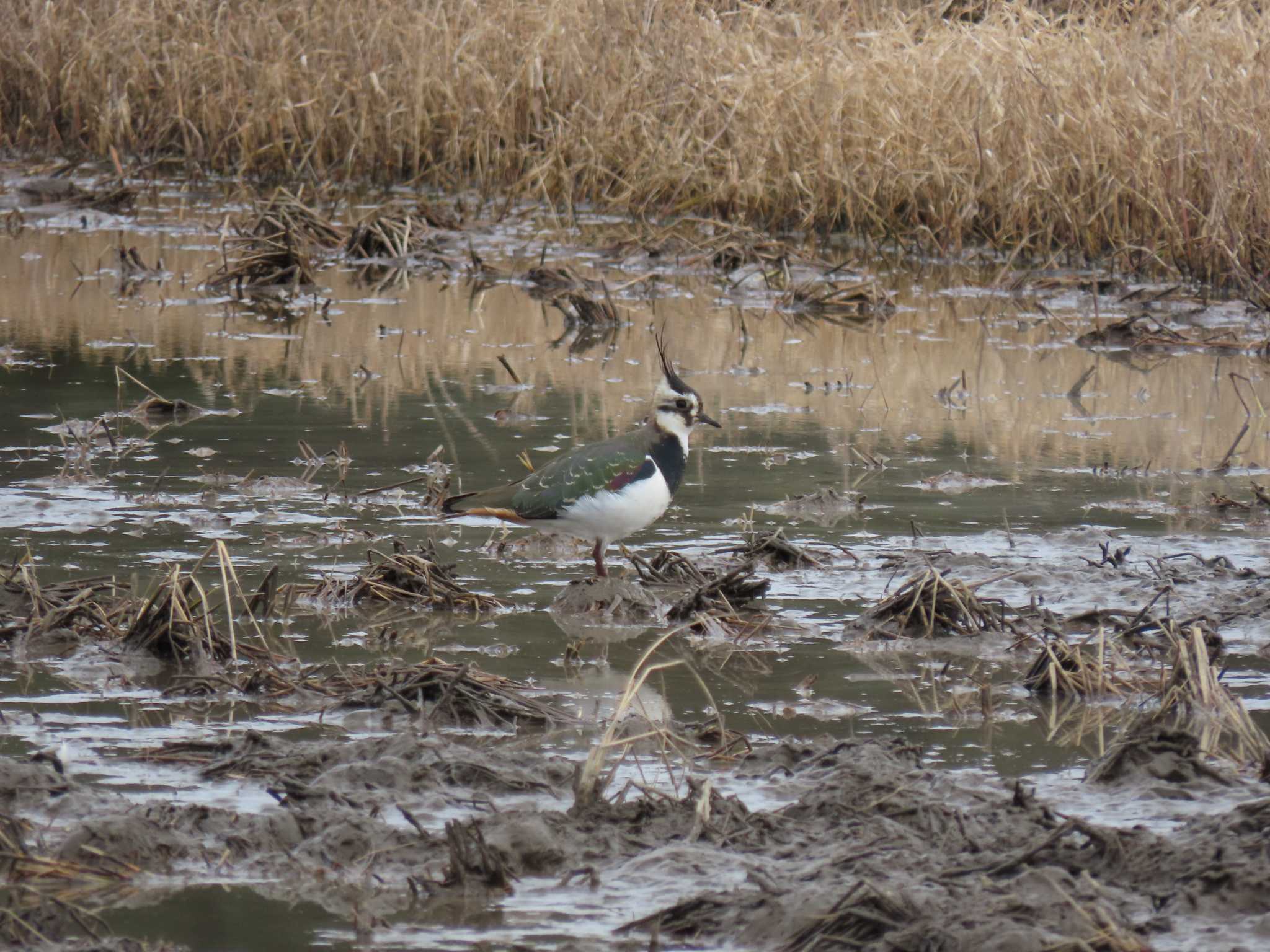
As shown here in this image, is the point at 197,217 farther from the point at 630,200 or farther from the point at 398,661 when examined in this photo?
the point at 398,661

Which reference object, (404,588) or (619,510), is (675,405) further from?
(404,588)

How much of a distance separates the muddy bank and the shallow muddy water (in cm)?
5

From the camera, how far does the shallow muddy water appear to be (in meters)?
4.59

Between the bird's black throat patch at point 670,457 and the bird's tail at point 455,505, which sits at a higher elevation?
the bird's black throat patch at point 670,457

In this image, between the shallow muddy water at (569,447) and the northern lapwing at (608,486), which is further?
the northern lapwing at (608,486)

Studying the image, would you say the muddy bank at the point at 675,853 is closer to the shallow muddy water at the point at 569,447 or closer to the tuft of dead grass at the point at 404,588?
the shallow muddy water at the point at 569,447

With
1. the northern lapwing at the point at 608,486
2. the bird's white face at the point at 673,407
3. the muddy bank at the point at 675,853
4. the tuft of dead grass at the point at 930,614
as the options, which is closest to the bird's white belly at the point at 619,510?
the northern lapwing at the point at 608,486

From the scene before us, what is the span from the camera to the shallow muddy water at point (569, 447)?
4.59 m

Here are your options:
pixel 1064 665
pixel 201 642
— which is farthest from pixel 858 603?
pixel 201 642

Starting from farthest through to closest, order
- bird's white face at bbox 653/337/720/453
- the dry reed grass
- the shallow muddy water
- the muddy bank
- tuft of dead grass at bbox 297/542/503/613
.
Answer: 1. the dry reed grass
2. bird's white face at bbox 653/337/720/453
3. tuft of dead grass at bbox 297/542/503/613
4. the shallow muddy water
5. the muddy bank

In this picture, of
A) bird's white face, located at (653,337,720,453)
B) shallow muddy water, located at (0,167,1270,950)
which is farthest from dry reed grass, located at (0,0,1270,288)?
bird's white face, located at (653,337,720,453)

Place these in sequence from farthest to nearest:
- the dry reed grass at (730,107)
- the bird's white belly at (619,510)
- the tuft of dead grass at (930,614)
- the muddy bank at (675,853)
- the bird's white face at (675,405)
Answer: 1. the dry reed grass at (730,107)
2. the bird's white face at (675,405)
3. the bird's white belly at (619,510)
4. the tuft of dead grass at (930,614)
5. the muddy bank at (675,853)

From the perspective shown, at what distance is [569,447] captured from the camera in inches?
335

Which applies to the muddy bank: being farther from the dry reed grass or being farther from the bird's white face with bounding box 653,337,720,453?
the dry reed grass
